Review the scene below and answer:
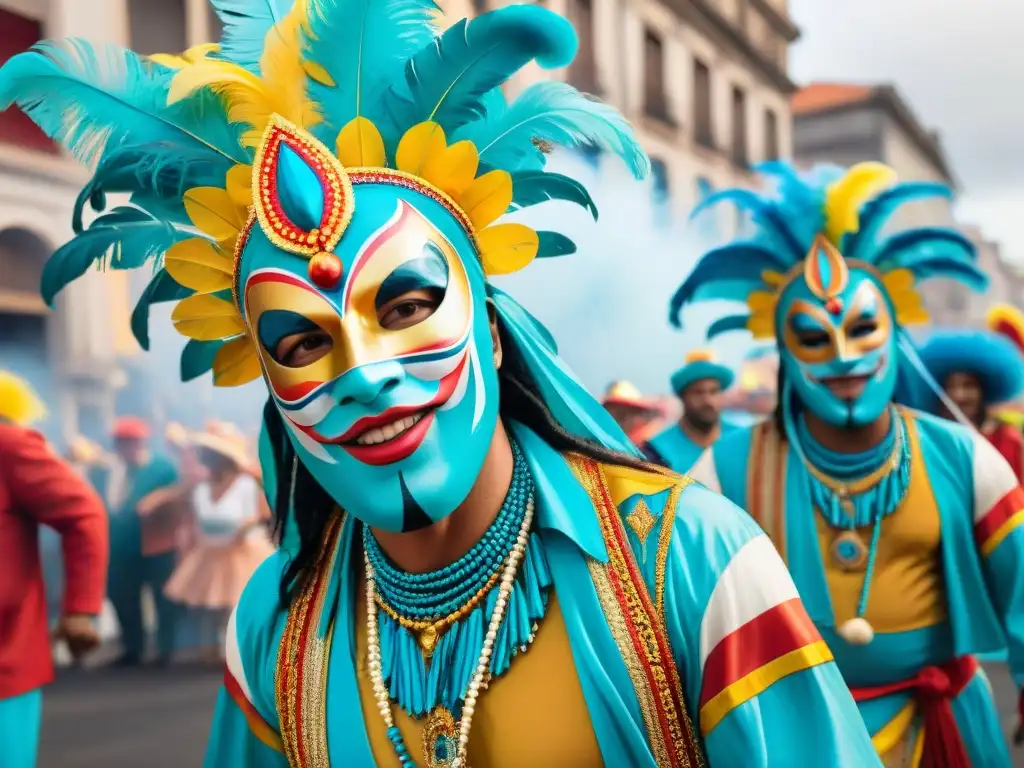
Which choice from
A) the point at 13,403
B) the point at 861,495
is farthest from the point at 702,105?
the point at 13,403

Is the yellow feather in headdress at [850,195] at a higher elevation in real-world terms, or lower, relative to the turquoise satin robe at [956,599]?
higher

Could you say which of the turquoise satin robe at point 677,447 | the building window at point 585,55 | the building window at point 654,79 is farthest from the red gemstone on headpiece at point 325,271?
the building window at point 654,79

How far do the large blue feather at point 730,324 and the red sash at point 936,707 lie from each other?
130cm

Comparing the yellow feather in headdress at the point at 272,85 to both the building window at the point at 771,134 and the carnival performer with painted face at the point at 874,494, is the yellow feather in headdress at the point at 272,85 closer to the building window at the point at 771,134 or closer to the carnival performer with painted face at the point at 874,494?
the carnival performer with painted face at the point at 874,494

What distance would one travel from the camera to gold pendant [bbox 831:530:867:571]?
3135mm

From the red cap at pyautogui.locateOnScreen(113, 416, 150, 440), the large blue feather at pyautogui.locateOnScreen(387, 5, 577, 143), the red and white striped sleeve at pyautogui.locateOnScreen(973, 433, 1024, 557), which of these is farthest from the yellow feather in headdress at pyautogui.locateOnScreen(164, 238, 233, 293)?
the red cap at pyautogui.locateOnScreen(113, 416, 150, 440)

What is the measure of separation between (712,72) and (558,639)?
1595 cm

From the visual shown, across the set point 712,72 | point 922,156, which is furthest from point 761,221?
point 922,156

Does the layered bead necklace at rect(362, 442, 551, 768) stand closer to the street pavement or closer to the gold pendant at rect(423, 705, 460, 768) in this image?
the gold pendant at rect(423, 705, 460, 768)

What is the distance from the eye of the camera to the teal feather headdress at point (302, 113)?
1724 millimetres

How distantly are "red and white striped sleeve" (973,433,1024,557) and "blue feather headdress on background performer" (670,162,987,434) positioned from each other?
1.10 feet

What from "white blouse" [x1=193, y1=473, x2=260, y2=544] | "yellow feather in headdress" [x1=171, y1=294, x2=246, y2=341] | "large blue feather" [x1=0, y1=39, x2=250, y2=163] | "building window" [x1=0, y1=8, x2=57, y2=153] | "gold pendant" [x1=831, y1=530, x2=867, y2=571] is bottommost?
"white blouse" [x1=193, y1=473, x2=260, y2=544]

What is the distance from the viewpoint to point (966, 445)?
122 inches

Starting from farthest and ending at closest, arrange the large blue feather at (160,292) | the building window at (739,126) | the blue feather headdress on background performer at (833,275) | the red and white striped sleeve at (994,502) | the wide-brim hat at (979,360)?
the building window at (739,126)
the wide-brim hat at (979,360)
the blue feather headdress on background performer at (833,275)
the red and white striped sleeve at (994,502)
the large blue feather at (160,292)
